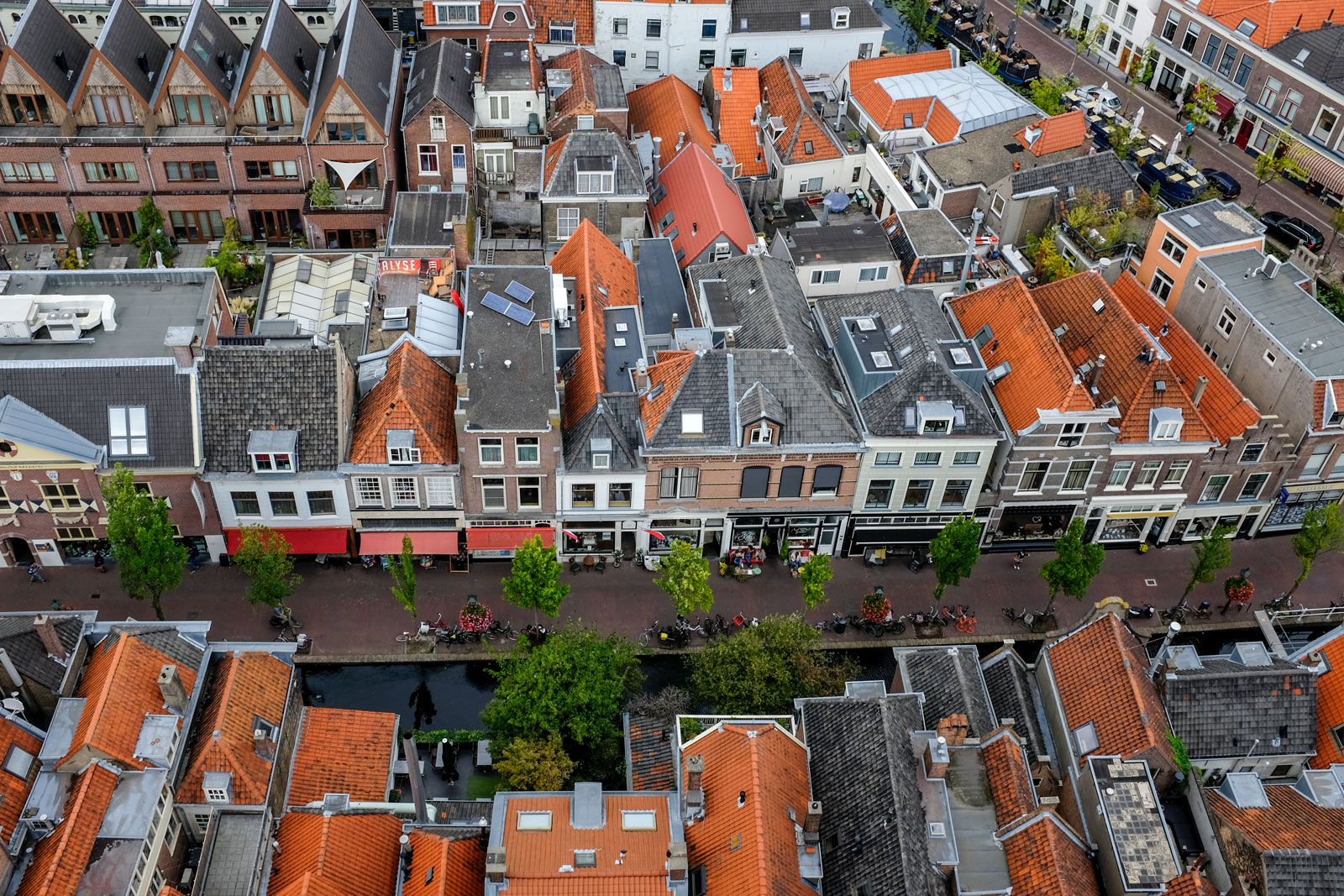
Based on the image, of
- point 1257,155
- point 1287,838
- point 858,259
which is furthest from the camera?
point 1257,155

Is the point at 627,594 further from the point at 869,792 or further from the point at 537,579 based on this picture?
the point at 869,792

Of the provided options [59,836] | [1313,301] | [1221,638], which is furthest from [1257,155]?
[59,836]

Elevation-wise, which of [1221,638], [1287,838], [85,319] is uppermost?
[85,319]

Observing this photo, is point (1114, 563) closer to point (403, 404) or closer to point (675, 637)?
point (675, 637)

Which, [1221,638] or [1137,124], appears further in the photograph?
[1137,124]

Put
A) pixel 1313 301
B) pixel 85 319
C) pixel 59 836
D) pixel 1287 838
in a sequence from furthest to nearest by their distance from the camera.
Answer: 1. pixel 1313 301
2. pixel 85 319
3. pixel 1287 838
4. pixel 59 836

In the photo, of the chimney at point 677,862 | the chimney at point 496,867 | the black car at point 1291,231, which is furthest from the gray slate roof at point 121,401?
the black car at point 1291,231

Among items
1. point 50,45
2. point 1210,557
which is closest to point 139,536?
point 50,45

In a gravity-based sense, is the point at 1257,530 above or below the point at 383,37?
below
